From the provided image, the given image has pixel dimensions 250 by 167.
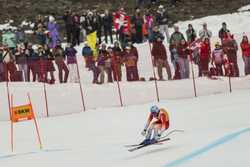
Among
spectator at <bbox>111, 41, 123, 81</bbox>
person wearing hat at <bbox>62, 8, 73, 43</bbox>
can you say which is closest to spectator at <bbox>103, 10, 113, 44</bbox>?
person wearing hat at <bbox>62, 8, 73, 43</bbox>

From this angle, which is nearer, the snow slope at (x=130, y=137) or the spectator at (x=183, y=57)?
the snow slope at (x=130, y=137)

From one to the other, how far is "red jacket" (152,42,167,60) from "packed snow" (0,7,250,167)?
1004 mm

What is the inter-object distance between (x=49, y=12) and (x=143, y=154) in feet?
79.1

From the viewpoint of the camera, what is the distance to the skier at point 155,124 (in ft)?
53.2

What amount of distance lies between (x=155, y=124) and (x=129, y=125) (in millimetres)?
6737

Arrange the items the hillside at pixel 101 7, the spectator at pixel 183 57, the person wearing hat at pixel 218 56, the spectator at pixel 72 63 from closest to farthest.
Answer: the spectator at pixel 183 57 < the person wearing hat at pixel 218 56 < the spectator at pixel 72 63 < the hillside at pixel 101 7

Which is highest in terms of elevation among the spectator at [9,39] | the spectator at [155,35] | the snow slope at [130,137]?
the spectator at [9,39]

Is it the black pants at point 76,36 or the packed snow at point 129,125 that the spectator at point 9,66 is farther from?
the black pants at point 76,36

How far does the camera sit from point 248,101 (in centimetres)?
2389

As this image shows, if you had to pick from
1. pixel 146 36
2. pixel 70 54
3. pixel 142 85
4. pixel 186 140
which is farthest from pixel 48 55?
pixel 186 140

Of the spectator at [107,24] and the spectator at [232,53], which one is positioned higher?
the spectator at [107,24]

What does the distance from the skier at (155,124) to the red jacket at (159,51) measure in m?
10.3

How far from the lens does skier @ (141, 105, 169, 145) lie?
16219 mm

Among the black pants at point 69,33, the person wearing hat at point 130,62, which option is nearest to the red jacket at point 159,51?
the person wearing hat at point 130,62
